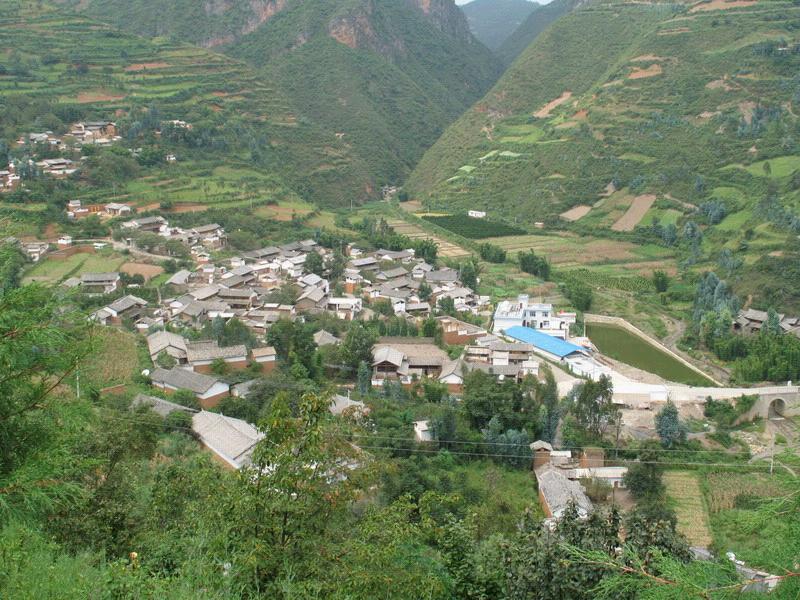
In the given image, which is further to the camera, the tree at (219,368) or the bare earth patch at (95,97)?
the bare earth patch at (95,97)

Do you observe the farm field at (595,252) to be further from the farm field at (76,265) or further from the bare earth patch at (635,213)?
the farm field at (76,265)

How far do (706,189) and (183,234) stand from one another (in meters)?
24.2

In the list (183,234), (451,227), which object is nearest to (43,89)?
(183,234)

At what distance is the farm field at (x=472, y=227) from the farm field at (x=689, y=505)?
2405cm

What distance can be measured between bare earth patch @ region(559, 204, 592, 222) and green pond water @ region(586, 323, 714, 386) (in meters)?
13.6

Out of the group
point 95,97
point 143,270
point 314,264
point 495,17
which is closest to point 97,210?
point 143,270

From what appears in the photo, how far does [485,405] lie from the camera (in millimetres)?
16594

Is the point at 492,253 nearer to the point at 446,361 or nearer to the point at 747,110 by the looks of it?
the point at 446,361

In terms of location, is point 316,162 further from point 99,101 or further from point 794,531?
point 794,531

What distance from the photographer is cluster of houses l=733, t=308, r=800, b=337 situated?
24203mm

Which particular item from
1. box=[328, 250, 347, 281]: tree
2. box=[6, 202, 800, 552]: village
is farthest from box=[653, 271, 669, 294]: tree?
box=[328, 250, 347, 281]: tree

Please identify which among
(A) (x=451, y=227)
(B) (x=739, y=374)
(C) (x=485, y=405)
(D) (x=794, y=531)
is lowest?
(A) (x=451, y=227)

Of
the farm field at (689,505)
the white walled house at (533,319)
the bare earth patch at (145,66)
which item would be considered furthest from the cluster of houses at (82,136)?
the farm field at (689,505)

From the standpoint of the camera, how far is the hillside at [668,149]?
1307 inches
